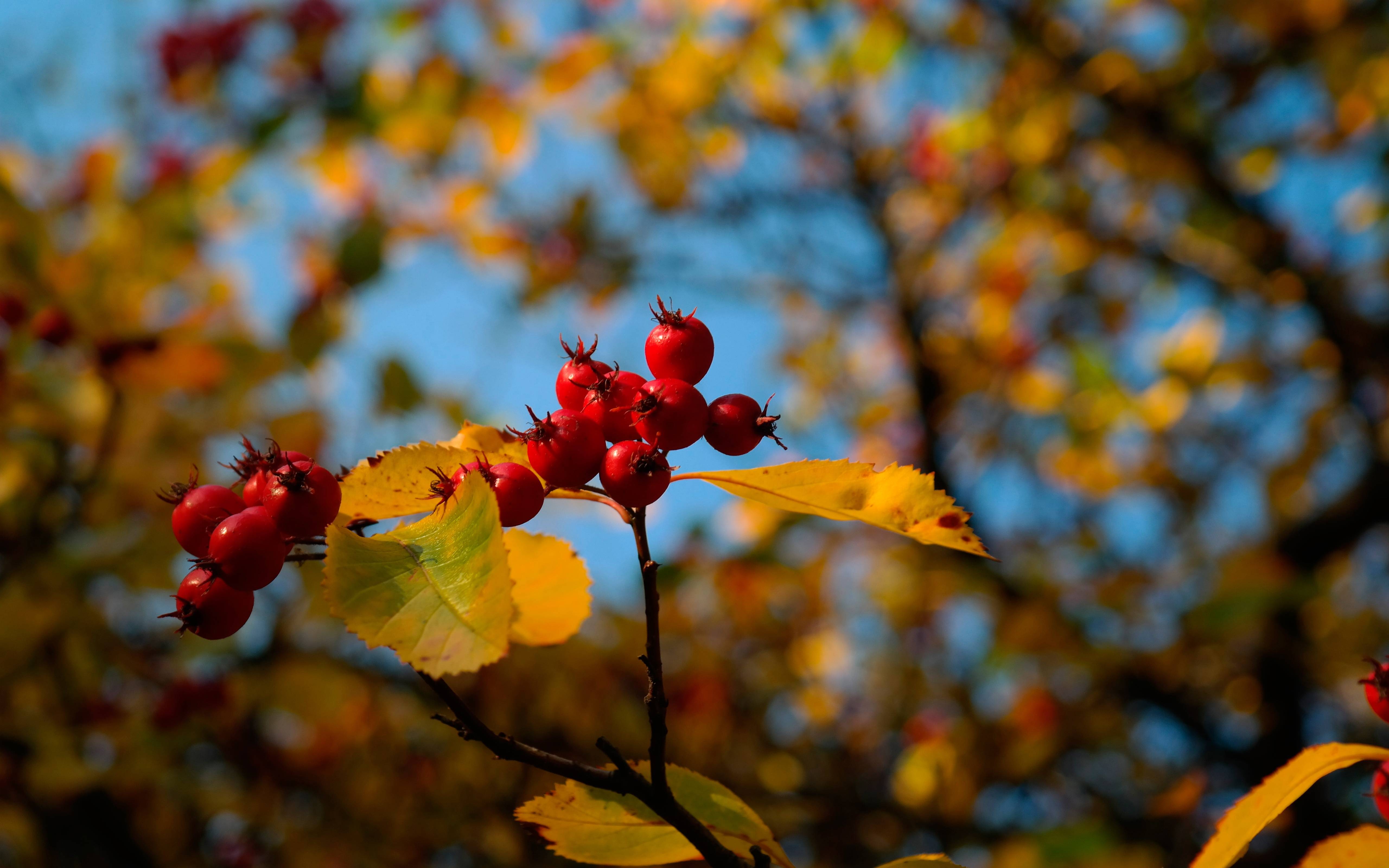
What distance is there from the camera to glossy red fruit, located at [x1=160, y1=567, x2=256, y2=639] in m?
0.73

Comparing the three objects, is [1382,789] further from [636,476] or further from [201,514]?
[201,514]

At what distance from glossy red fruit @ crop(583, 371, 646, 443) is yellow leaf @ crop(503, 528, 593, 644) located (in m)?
0.13

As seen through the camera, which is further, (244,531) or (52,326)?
(52,326)

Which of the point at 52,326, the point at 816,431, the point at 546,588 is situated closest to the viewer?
the point at 546,588

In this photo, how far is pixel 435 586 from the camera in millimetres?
675

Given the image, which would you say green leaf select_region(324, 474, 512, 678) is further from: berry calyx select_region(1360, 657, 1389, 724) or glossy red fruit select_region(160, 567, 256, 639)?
berry calyx select_region(1360, 657, 1389, 724)

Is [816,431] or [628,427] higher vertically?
[816,431]

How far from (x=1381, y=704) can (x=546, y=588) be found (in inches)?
31.7

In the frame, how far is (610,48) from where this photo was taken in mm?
3938

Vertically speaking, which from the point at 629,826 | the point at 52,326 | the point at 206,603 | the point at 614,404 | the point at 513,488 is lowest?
the point at 629,826

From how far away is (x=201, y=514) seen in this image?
786 mm

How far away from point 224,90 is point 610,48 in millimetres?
2001

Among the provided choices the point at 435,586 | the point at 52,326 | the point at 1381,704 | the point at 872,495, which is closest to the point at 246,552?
the point at 435,586

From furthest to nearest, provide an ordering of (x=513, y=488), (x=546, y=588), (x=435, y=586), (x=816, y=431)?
(x=816, y=431) → (x=546, y=588) → (x=513, y=488) → (x=435, y=586)
